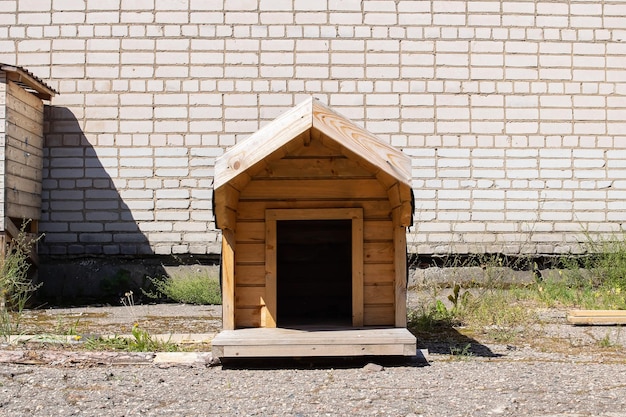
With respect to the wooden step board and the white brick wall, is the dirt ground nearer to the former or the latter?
the wooden step board

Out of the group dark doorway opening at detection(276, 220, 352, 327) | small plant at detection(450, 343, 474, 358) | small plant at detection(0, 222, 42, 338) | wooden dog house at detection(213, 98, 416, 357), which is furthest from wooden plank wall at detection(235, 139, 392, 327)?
small plant at detection(0, 222, 42, 338)

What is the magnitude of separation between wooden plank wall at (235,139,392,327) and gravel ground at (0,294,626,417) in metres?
0.50

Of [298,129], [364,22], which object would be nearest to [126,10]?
[364,22]

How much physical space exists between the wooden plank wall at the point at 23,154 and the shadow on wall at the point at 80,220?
0.18 metres

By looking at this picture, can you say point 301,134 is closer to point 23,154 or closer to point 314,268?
point 314,268

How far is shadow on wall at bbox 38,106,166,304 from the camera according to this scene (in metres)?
9.26

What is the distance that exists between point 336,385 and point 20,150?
18.5 feet

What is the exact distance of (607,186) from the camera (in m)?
9.47

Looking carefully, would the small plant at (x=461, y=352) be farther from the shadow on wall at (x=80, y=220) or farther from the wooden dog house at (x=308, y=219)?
the shadow on wall at (x=80, y=220)

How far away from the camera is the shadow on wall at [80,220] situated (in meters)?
9.26

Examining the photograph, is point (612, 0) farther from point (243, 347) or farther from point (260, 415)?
point (260, 415)

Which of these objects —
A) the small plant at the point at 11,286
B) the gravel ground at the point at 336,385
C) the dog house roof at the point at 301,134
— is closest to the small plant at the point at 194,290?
the small plant at the point at 11,286

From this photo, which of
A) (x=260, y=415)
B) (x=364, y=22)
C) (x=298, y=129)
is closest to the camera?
(x=260, y=415)

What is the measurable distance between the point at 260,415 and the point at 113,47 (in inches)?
263
